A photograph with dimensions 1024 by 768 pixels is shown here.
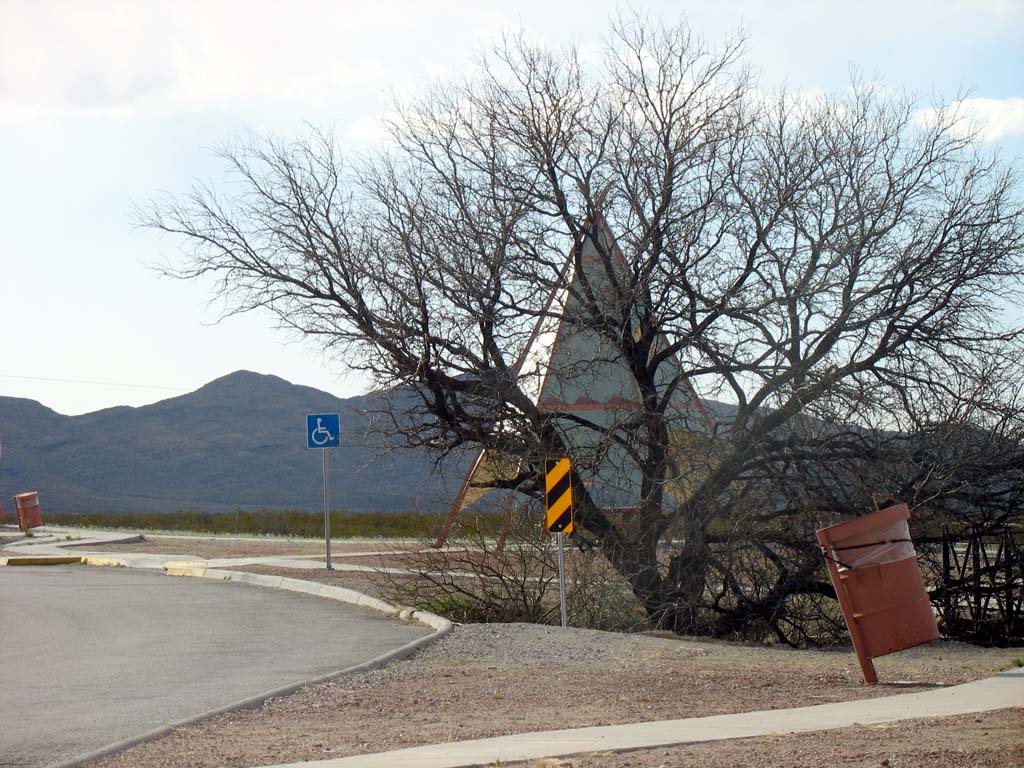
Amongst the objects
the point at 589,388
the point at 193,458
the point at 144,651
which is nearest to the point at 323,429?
the point at 589,388

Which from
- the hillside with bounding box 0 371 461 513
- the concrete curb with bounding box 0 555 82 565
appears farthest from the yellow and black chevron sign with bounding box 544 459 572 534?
the hillside with bounding box 0 371 461 513

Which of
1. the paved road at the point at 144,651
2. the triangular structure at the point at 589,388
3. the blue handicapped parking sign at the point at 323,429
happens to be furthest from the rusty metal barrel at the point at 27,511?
the triangular structure at the point at 589,388

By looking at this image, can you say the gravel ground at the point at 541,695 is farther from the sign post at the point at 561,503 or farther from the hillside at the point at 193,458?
the hillside at the point at 193,458

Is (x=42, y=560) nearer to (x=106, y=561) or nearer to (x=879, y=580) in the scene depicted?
(x=106, y=561)

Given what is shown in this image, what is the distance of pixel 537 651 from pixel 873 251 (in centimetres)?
863

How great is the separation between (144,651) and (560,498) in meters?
5.18

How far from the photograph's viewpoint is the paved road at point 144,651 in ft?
29.0

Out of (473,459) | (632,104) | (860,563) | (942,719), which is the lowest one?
(942,719)

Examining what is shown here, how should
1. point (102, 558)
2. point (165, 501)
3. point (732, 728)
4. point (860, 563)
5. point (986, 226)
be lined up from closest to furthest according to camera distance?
point (732, 728), point (860, 563), point (986, 226), point (102, 558), point (165, 501)

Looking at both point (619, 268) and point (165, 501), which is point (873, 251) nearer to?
point (619, 268)

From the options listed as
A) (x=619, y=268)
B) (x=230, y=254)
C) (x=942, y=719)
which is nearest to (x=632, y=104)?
(x=619, y=268)

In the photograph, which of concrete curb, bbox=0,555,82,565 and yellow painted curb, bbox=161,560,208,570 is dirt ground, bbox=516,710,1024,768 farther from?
concrete curb, bbox=0,555,82,565

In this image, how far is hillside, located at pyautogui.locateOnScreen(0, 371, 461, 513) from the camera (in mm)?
103562

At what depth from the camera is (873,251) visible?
17.6 meters
